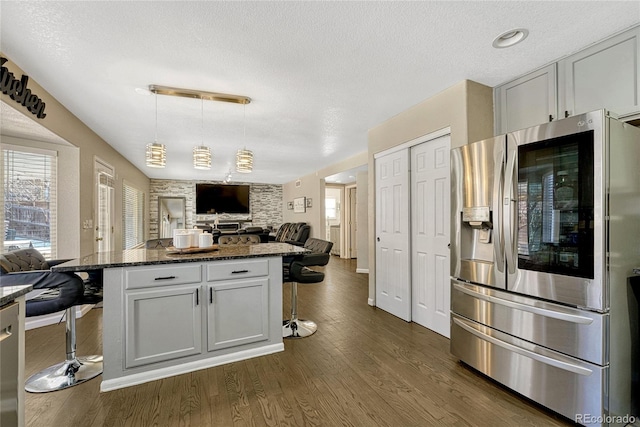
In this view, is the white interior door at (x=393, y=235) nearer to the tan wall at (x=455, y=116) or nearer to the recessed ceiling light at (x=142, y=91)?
the tan wall at (x=455, y=116)

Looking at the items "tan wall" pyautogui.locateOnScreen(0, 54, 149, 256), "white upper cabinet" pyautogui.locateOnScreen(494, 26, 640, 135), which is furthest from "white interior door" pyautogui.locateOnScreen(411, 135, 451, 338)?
"tan wall" pyautogui.locateOnScreen(0, 54, 149, 256)

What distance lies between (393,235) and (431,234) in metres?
0.58

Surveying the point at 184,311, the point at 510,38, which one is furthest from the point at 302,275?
the point at 510,38

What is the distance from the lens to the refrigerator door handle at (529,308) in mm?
1620

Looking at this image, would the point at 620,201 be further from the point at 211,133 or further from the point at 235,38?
the point at 211,133

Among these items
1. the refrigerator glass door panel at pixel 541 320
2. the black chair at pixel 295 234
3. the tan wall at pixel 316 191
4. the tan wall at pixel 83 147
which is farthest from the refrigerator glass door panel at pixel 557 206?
the black chair at pixel 295 234

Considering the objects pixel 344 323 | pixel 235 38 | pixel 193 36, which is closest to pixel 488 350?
pixel 344 323

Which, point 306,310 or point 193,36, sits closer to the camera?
point 193,36

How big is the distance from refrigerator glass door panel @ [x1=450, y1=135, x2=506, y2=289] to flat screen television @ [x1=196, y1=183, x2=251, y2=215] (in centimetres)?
832

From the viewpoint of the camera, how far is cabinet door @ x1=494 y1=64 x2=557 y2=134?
229 centimetres

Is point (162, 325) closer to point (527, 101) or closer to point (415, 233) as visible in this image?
point (415, 233)

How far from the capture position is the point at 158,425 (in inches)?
66.3

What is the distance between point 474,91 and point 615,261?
1.75 meters

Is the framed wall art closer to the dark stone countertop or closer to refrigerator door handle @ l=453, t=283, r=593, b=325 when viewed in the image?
refrigerator door handle @ l=453, t=283, r=593, b=325
